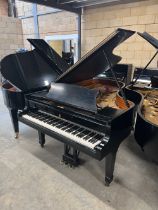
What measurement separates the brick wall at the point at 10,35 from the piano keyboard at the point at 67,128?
20.3 feet

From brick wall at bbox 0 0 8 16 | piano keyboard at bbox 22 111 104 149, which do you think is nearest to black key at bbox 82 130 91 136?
piano keyboard at bbox 22 111 104 149

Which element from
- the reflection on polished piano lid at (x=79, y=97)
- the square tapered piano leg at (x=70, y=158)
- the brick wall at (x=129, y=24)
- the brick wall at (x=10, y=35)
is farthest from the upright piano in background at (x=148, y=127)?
the brick wall at (x=10, y=35)

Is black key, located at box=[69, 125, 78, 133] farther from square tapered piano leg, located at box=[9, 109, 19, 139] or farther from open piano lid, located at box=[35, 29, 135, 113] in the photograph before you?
square tapered piano leg, located at box=[9, 109, 19, 139]

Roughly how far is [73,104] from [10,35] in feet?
22.6

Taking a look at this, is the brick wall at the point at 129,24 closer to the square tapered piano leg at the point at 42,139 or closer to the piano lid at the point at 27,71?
the piano lid at the point at 27,71

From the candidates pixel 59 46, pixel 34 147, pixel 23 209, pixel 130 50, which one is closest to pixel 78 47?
pixel 59 46

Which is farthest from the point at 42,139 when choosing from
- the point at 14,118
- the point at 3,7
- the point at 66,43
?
the point at 3,7

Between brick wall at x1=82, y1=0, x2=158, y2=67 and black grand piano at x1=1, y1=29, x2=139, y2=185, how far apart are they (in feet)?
6.81

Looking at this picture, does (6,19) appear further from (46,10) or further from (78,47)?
(78,47)

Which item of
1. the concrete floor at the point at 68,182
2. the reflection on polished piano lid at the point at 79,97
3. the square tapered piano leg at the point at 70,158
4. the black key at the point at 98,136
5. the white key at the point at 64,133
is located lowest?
the concrete floor at the point at 68,182

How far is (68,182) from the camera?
2.10 m

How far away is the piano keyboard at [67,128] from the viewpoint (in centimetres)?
171

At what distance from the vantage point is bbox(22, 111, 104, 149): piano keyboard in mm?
1714

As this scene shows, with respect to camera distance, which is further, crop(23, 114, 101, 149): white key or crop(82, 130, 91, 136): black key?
crop(82, 130, 91, 136): black key
